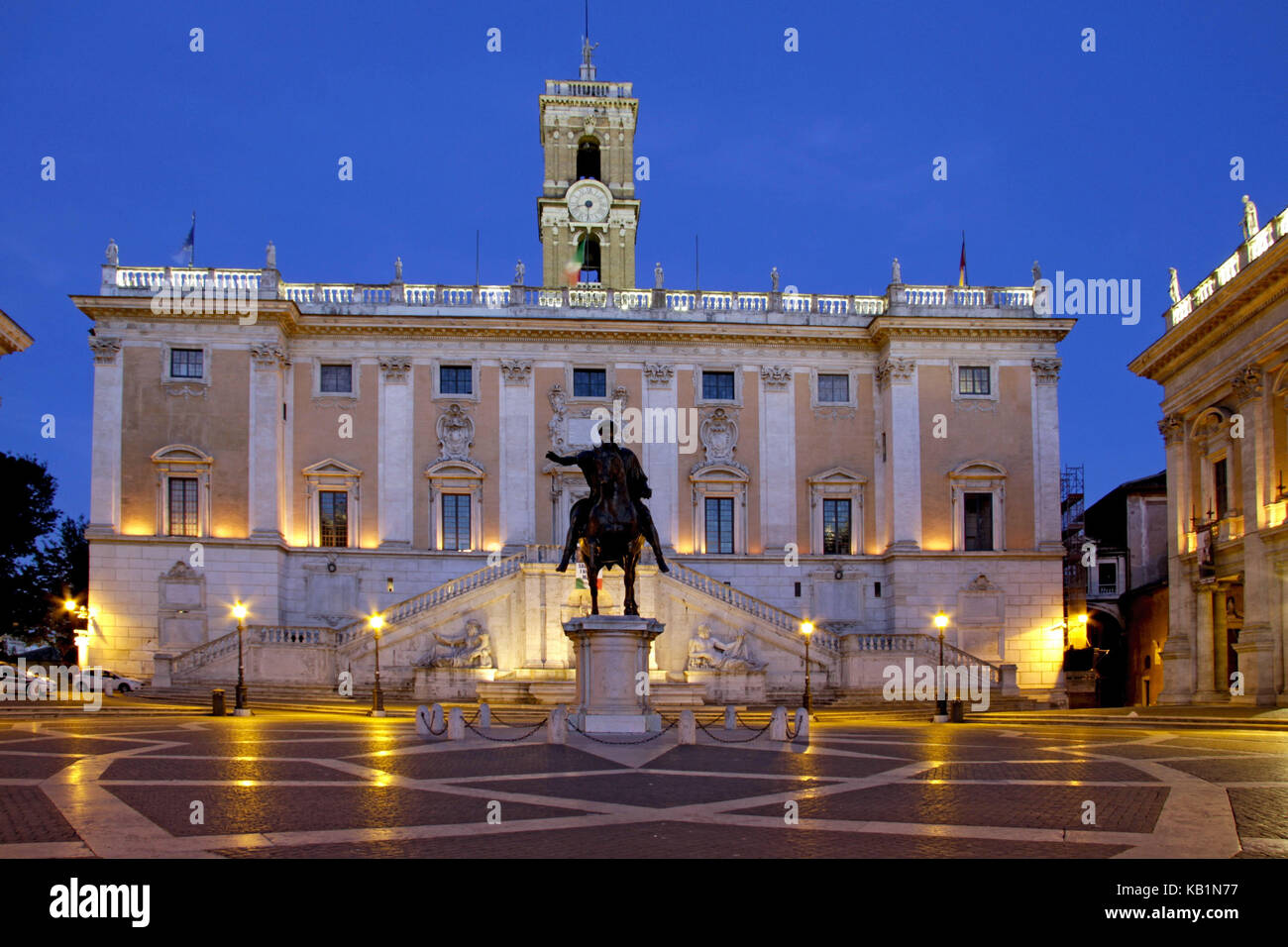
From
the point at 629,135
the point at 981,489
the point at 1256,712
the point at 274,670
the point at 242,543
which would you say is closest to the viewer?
the point at 1256,712

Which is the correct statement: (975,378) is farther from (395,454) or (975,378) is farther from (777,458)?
(395,454)

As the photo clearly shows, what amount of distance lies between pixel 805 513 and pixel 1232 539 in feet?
60.2

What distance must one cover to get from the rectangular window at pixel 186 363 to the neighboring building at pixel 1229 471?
3640cm

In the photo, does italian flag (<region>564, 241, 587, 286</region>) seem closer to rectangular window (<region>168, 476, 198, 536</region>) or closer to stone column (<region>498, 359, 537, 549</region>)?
stone column (<region>498, 359, 537, 549</region>)

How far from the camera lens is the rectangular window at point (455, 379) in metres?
53.7

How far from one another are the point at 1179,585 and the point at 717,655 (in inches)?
636

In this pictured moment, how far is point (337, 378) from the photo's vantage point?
5359 cm

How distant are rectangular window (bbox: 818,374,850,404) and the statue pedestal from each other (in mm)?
31451

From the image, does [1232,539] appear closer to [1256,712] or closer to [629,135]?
[1256,712]

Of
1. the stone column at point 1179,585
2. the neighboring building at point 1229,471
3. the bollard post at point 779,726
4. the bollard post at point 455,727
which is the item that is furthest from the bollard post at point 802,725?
the stone column at point 1179,585

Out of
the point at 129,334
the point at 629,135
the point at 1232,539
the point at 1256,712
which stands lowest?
the point at 1256,712

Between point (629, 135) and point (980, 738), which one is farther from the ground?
point (629, 135)

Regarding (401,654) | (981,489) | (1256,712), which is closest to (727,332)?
(981,489)

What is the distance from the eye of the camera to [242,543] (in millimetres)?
49844
